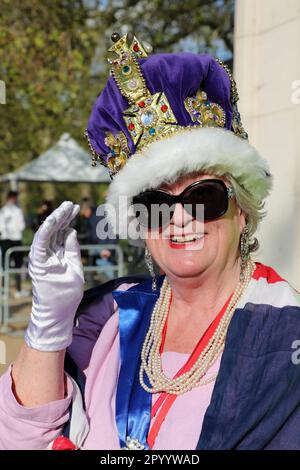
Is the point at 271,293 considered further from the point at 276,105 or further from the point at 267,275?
the point at 276,105

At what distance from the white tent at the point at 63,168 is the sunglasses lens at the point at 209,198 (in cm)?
991

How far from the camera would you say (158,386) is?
1.76m

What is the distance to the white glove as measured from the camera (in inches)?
63.8

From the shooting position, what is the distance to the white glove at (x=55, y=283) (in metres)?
1.62

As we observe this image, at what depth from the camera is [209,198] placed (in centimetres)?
173

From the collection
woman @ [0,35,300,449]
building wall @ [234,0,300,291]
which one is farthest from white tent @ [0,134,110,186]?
woman @ [0,35,300,449]

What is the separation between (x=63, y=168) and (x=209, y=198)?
10203mm

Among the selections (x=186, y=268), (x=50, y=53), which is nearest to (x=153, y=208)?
(x=186, y=268)

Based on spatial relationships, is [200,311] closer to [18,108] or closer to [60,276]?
[60,276]

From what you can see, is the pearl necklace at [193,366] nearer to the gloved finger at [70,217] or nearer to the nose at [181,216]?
the nose at [181,216]

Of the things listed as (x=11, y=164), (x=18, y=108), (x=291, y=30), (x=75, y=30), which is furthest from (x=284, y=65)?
(x=11, y=164)

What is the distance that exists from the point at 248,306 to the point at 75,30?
880 cm

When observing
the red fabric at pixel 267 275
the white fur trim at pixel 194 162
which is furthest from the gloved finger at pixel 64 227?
the red fabric at pixel 267 275

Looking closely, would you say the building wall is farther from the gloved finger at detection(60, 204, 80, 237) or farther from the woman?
the gloved finger at detection(60, 204, 80, 237)
